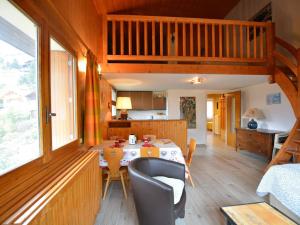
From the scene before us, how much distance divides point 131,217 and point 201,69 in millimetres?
2836

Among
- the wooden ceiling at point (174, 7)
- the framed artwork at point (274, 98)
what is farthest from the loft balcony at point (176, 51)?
the framed artwork at point (274, 98)

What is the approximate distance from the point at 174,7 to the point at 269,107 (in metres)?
3.94

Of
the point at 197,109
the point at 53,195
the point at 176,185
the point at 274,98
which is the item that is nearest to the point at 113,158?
the point at 176,185

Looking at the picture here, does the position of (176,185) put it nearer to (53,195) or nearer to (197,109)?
(53,195)

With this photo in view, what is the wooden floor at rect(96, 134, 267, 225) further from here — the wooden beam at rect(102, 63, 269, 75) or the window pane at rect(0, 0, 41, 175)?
the wooden beam at rect(102, 63, 269, 75)

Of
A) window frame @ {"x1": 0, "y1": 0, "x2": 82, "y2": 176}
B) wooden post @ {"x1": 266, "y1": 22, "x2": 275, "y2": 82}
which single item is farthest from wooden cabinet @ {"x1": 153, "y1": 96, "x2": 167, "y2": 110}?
window frame @ {"x1": 0, "y1": 0, "x2": 82, "y2": 176}

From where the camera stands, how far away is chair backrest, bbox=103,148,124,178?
94.0 inches

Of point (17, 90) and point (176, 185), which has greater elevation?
point (17, 90)

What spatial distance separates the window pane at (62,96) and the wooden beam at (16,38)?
0.34m

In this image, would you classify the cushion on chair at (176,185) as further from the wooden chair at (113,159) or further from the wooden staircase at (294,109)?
the wooden staircase at (294,109)

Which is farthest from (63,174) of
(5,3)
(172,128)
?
(172,128)

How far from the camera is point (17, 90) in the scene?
110 centimetres

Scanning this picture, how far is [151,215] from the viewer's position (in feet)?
5.06

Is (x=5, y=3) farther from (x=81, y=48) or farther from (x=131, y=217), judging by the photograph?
(x=131, y=217)
